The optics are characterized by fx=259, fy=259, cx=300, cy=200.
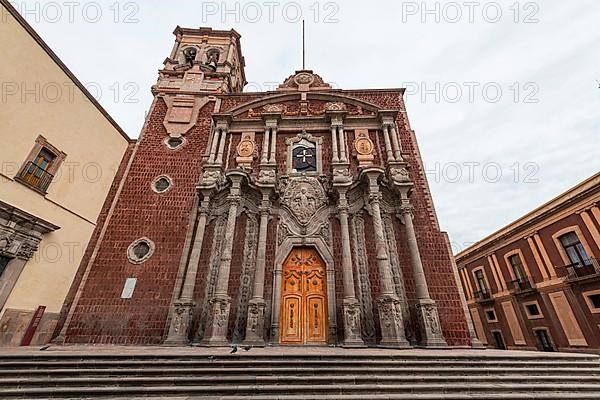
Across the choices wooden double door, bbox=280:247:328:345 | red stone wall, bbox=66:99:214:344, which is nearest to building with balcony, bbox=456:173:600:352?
wooden double door, bbox=280:247:328:345

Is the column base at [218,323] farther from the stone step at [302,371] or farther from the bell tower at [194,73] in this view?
the bell tower at [194,73]

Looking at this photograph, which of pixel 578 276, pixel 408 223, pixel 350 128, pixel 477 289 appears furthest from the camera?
pixel 477 289

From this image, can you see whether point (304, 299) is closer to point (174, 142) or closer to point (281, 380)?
point (281, 380)

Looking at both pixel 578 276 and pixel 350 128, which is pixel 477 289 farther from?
pixel 350 128

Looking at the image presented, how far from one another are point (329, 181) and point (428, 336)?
6482mm

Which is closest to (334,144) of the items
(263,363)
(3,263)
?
(263,363)

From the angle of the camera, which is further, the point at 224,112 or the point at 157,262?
the point at 224,112

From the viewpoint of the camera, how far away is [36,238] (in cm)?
831

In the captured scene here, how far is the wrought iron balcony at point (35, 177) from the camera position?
26.9ft

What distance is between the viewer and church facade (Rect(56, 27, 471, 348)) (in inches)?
339

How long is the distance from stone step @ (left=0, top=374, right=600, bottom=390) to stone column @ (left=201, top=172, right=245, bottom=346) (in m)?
3.15

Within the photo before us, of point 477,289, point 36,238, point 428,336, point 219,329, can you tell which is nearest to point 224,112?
point 36,238

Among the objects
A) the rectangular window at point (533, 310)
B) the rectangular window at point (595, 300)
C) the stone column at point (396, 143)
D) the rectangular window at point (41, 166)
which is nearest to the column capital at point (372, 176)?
the stone column at point (396, 143)

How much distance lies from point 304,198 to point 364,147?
3.83 metres
